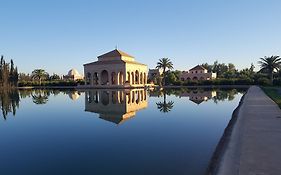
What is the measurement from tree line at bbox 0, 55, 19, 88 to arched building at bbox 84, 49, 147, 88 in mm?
21638

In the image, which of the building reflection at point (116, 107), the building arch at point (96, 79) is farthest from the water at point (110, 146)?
the building arch at point (96, 79)

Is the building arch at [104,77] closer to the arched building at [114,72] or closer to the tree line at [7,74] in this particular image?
the arched building at [114,72]

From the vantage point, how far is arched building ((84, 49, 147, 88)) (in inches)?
2306

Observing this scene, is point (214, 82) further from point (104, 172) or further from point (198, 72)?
point (104, 172)

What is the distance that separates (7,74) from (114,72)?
28552 millimetres

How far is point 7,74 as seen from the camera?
69.2 metres

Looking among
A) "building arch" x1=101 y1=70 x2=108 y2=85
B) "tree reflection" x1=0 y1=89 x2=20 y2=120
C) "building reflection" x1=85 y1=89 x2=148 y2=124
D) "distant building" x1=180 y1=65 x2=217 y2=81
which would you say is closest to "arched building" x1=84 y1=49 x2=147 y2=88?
"building arch" x1=101 y1=70 x2=108 y2=85

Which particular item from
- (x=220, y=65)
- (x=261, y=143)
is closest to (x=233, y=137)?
(x=261, y=143)

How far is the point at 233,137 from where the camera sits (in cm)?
786

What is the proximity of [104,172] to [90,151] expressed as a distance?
Answer: 195 cm

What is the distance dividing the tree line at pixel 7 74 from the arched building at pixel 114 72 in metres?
21.6

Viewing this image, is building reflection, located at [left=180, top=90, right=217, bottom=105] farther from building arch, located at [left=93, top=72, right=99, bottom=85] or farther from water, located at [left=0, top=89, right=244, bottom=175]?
building arch, located at [left=93, top=72, right=99, bottom=85]

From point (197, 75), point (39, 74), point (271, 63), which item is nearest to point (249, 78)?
point (271, 63)

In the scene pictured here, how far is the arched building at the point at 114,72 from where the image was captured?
5856 cm
